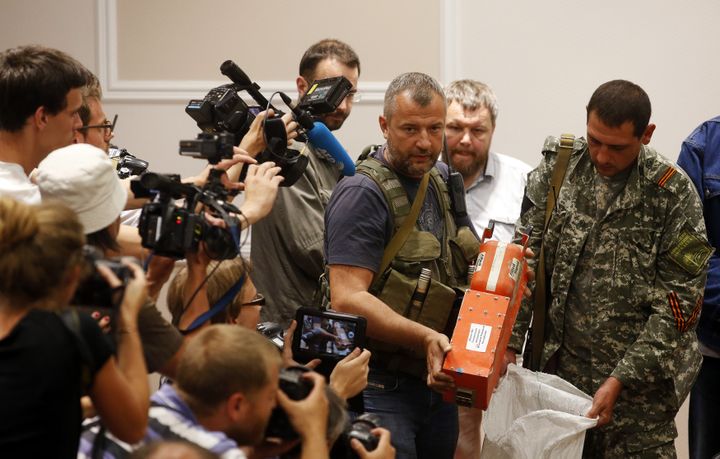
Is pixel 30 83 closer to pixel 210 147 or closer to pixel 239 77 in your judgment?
pixel 210 147

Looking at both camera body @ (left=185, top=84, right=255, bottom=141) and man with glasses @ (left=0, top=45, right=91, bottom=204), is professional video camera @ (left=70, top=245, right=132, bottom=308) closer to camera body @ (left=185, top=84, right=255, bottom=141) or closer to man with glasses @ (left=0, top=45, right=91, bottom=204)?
man with glasses @ (left=0, top=45, right=91, bottom=204)

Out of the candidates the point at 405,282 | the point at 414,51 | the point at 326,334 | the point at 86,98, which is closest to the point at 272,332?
the point at 326,334

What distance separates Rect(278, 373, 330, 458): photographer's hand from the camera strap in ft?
1.14

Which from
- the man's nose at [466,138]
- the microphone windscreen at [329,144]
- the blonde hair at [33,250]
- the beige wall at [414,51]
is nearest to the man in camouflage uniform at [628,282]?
the microphone windscreen at [329,144]

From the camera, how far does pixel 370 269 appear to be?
8.68 ft

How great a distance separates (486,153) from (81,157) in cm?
204

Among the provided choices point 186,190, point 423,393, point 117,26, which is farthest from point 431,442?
point 117,26

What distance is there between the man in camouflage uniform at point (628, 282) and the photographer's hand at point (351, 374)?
0.80 metres

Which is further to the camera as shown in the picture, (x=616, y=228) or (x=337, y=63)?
(x=337, y=63)

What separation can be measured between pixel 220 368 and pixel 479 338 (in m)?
0.98

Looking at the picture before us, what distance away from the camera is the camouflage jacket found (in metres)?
2.85

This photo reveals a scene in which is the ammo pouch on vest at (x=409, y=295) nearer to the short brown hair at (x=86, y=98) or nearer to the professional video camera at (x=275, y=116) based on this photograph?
the professional video camera at (x=275, y=116)

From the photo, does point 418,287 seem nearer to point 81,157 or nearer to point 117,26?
point 81,157

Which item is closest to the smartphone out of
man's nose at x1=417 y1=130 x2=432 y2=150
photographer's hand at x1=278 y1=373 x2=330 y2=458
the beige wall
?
photographer's hand at x1=278 y1=373 x2=330 y2=458
